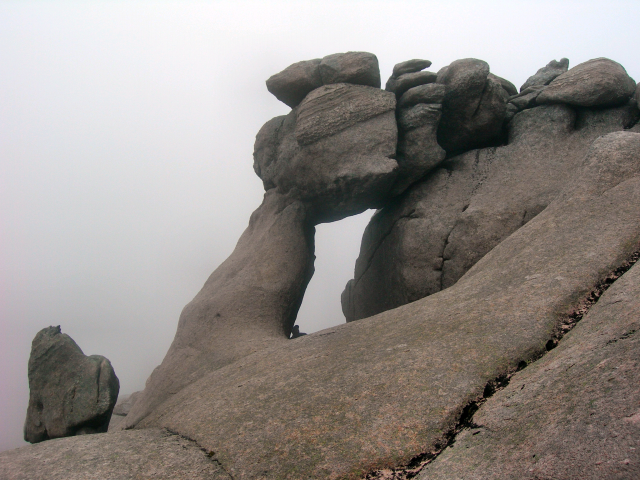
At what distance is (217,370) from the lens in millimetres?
8047

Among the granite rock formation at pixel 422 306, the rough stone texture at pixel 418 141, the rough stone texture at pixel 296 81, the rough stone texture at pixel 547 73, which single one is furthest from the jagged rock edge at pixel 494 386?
the rough stone texture at pixel 296 81

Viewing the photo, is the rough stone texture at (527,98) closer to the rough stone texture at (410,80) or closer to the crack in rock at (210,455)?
the rough stone texture at (410,80)

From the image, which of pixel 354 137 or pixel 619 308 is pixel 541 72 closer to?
pixel 354 137

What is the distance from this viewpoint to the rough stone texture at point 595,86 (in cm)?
1027

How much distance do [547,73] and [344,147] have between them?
5.57 m

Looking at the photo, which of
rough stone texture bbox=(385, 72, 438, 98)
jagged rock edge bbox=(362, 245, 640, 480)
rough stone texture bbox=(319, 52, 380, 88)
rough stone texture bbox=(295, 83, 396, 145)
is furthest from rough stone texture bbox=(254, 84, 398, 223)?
jagged rock edge bbox=(362, 245, 640, 480)

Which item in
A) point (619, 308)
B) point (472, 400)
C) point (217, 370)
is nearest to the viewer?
point (472, 400)

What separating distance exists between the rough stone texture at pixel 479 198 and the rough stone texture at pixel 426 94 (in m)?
1.48

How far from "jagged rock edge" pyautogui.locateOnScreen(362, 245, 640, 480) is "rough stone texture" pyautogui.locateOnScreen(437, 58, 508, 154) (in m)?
6.09

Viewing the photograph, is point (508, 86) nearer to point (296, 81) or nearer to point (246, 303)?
point (296, 81)

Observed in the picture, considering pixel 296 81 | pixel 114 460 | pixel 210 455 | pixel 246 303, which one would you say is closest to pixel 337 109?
pixel 296 81

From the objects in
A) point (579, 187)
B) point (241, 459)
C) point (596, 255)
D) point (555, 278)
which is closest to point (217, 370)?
point (241, 459)

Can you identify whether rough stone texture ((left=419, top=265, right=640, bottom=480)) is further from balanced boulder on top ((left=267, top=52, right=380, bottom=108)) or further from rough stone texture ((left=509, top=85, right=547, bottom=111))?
balanced boulder on top ((left=267, top=52, right=380, bottom=108))

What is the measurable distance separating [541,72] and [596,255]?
7961 mm
